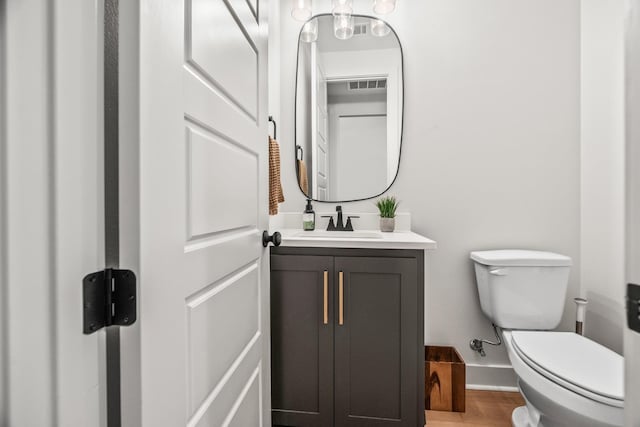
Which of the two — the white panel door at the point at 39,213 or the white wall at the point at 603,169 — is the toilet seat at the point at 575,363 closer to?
the white wall at the point at 603,169

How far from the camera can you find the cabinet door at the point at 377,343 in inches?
53.6

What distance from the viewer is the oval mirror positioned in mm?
1935

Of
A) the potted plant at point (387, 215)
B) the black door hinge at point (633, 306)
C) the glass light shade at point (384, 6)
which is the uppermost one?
the glass light shade at point (384, 6)

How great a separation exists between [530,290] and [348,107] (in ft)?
4.54

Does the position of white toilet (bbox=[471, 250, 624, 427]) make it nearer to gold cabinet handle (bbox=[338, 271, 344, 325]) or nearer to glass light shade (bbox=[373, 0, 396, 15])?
gold cabinet handle (bbox=[338, 271, 344, 325])

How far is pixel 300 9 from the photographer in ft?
6.17

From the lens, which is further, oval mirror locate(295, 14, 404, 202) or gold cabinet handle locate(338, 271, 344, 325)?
oval mirror locate(295, 14, 404, 202)

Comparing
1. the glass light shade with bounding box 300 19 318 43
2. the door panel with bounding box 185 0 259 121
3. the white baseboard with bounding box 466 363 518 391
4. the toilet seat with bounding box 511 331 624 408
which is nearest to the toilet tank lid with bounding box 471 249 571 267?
the toilet seat with bounding box 511 331 624 408

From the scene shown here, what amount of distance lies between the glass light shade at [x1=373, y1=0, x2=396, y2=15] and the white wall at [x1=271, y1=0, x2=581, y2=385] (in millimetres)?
122

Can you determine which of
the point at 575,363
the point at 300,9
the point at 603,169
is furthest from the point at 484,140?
the point at 300,9

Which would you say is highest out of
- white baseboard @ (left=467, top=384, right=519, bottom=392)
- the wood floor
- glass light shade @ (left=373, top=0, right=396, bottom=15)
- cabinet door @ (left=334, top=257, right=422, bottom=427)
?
glass light shade @ (left=373, top=0, right=396, bottom=15)

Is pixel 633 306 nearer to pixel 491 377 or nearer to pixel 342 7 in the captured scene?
pixel 491 377

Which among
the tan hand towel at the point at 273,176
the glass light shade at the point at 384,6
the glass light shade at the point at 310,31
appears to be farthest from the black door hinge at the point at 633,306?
the glass light shade at the point at 310,31

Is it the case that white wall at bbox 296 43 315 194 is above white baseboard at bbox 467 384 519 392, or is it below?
above
